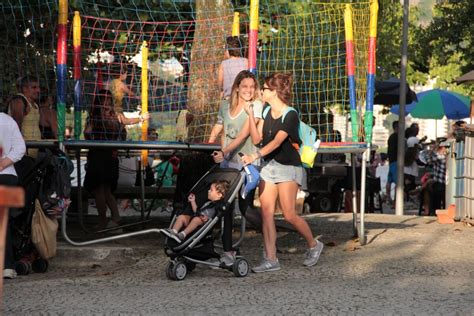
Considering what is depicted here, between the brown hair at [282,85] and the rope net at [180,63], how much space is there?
80.4 inches

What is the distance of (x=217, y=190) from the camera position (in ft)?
33.1

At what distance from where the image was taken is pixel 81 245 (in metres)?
11.2

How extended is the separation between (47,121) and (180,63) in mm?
2603

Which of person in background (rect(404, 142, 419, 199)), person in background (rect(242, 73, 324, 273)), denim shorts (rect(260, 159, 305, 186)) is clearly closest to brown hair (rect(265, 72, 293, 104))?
person in background (rect(242, 73, 324, 273))

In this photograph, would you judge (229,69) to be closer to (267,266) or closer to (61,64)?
(61,64)

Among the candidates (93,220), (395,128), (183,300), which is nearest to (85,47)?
(93,220)

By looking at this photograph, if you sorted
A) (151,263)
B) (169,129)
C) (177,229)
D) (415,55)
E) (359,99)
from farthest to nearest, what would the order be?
1. (415,55)
2. (169,129)
3. (359,99)
4. (151,263)
5. (177,229)

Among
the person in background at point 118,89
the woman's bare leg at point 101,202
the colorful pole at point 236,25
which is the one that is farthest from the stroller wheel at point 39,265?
the colorful pole at point 236,25

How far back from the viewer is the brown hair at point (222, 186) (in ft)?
33.1

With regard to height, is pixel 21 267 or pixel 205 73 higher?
pixel 205 73

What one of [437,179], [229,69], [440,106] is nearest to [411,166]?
[437,179]

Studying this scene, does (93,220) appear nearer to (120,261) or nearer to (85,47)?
(85,47)

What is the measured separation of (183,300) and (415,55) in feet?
89.4

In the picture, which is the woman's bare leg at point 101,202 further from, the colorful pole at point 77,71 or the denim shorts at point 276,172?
the denim shorts at point 276,172
